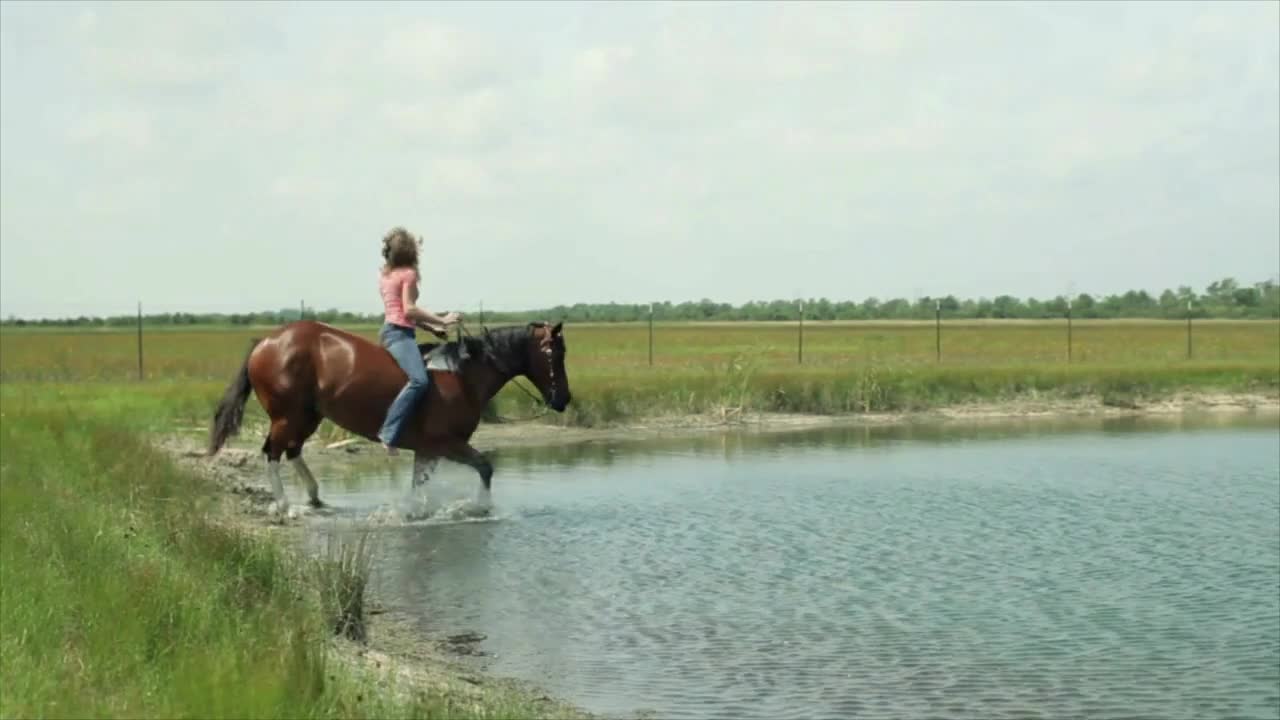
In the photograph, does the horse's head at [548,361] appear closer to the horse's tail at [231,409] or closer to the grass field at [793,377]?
the horse's tail at [231,409]

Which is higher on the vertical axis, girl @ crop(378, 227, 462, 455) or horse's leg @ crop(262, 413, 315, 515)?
girl @ crop(378, 227, 462, 455)

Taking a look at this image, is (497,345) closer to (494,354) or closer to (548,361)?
(494,354)

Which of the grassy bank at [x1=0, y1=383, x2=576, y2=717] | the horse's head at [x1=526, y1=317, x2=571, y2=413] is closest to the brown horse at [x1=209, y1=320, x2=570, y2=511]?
the horse's head at [x1=526, y1=317, x2=571, y2=413]

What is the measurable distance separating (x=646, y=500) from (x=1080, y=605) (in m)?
6.32

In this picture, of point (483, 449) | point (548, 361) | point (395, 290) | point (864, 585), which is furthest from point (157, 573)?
point (483, 449)

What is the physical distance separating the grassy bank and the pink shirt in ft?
8.76

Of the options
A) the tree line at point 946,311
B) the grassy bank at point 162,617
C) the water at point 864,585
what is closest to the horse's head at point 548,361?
the water at point 864,585

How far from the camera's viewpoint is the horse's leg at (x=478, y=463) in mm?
14852

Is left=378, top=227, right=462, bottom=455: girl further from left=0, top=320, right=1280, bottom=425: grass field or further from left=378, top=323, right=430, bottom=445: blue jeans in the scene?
left=0, top=320, right=1280, bottom=425: grass field

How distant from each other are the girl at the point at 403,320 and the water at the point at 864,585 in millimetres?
1097

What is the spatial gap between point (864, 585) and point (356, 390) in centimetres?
547

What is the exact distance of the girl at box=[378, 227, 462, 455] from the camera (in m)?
14.2

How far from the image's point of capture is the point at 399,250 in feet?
46.4

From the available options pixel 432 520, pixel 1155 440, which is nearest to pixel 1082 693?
pixel 432 520
